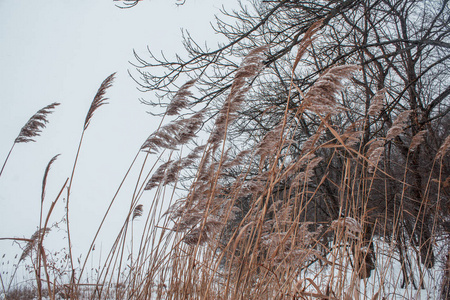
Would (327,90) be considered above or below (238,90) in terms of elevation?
below

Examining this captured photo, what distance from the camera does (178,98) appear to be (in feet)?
6.93

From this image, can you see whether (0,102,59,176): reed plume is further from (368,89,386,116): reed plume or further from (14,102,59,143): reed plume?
(368,89,386,116): reed plume

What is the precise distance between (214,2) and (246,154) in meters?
5.59

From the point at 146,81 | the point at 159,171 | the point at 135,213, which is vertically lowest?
the point at 135,213

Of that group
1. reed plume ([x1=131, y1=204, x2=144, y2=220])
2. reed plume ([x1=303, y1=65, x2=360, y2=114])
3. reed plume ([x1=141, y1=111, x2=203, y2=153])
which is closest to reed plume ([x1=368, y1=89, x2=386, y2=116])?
reed plume ([x1=303, y1=65, x2=360, y2=114])

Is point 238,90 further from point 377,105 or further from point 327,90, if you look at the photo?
point 377,105

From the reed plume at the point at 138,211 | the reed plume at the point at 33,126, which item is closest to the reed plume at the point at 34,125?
the reed plume at the point at 33,126

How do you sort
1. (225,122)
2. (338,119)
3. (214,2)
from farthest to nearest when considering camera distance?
(338,119) → (214,2) → (225,122)

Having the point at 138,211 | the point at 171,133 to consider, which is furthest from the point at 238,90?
the point at 138,211

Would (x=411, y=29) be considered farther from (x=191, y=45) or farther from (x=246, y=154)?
(x=246, y=154)

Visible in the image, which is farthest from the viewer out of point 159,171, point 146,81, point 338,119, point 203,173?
point 338,119

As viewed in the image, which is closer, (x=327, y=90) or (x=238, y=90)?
(x=327, y=90)

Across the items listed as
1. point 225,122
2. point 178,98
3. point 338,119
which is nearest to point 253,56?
point 225,122

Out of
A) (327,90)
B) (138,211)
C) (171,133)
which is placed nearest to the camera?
(327,90)
